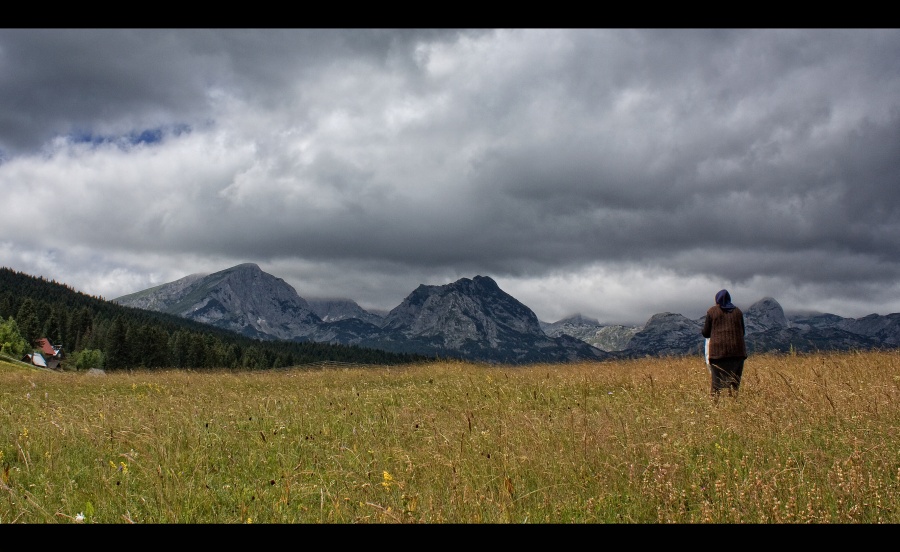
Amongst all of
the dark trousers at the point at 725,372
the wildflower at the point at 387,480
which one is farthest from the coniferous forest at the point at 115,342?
the wildflower at the point at 387,480

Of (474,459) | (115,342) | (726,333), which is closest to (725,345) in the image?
(726,333)

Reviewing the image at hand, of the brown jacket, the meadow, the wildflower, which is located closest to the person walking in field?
the brown jacket

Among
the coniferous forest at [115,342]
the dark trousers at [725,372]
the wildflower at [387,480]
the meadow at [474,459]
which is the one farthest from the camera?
the coniferous forest at [115,342]

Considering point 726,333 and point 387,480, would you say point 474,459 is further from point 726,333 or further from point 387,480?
point 726,333

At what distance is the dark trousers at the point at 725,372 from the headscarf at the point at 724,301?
996 millimetres

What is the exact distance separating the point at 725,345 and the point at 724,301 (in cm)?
89

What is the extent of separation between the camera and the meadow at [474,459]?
5.12 meters

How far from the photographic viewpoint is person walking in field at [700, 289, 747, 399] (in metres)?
10.6

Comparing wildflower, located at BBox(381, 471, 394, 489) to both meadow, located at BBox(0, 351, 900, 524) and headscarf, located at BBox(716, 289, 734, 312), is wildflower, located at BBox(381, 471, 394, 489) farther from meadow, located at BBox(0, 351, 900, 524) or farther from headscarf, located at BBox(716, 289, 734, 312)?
headscarf, located at BBox(716, 289, 734, 312)

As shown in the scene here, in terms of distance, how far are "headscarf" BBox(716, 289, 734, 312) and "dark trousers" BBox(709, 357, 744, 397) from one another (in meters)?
1.00

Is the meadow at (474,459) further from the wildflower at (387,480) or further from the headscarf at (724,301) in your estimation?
the headscarf at (724,301)

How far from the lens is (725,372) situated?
10.6 metres
